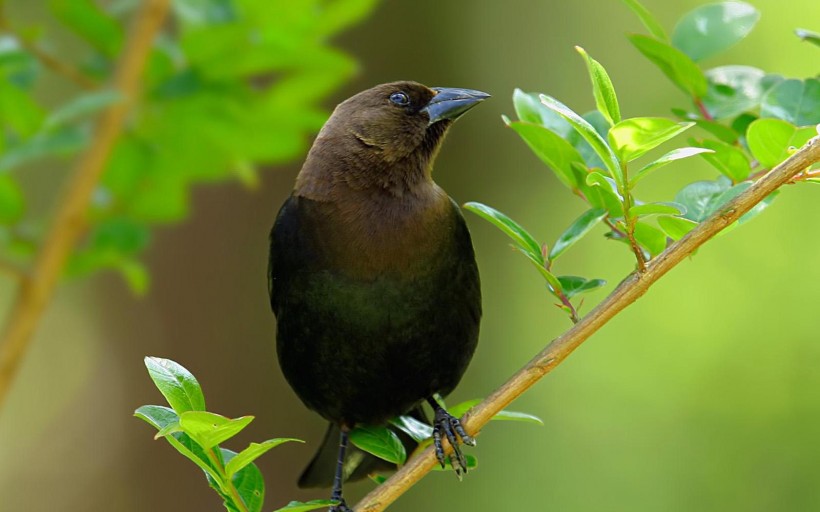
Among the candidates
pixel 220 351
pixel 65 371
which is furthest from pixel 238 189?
pixel 65 371

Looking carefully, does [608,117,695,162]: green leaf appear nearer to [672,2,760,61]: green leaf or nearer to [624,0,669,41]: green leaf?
[624,0,669,41]: green leaf

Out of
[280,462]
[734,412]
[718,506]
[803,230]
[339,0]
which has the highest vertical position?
[339,0]

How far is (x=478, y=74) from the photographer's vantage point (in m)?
6.55

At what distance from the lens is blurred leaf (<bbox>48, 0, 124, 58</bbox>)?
9.02 feet

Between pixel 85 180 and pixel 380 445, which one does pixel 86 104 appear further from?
pixel 380 445

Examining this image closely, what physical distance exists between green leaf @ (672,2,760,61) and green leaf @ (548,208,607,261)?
15.8 inches

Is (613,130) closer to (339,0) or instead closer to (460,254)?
(460,254)

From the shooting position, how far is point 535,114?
2.01 meters

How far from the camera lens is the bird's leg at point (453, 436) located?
7.24 feet

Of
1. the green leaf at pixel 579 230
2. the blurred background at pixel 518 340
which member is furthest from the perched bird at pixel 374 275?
the blurred background at pixel 518 340

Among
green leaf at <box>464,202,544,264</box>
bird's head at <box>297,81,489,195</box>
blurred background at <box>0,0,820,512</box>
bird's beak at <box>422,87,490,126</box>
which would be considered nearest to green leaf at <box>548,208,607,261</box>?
green leaf at <box>464,202,544,264</box>

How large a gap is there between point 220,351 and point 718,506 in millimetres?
2817

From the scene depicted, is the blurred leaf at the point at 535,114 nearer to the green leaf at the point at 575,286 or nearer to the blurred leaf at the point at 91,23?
the green leaf at the point at 575,286

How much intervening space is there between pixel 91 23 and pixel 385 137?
0.84m
